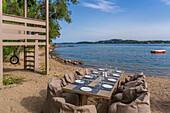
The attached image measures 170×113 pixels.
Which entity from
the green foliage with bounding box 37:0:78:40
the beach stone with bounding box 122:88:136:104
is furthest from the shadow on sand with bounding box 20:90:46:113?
the green foliage with bounding box 37:0:78:40

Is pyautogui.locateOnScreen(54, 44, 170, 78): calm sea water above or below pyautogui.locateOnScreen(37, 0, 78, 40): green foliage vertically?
below

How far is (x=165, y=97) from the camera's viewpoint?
5066mm

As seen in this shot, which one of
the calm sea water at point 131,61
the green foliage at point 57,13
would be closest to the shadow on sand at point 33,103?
the calm sea water at point 131,61

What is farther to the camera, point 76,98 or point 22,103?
point 22,103

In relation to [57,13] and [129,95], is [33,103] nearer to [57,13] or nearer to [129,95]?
[129,95]

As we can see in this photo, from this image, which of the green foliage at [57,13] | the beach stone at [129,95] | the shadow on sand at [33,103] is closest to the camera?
the beach stone at [129,95]

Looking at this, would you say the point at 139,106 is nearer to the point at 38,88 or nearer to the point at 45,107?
the point at 45,107

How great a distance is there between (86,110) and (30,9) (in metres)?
15.2

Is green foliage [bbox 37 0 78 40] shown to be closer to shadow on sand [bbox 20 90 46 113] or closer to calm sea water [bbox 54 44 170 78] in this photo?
calm sea water [bbox 54 44 170 78]

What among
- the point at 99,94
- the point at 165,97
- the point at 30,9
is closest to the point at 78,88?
the point at 99,94

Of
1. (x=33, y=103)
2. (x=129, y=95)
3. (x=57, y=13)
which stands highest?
(x=57, y=13)

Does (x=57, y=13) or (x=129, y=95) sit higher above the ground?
(x=57, y=13)

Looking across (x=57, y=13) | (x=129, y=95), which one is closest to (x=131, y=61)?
(x=57, y=13)

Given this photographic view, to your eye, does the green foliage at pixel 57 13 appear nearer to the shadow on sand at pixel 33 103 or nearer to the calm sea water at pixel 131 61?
the calm sea water at pixel 131 61
